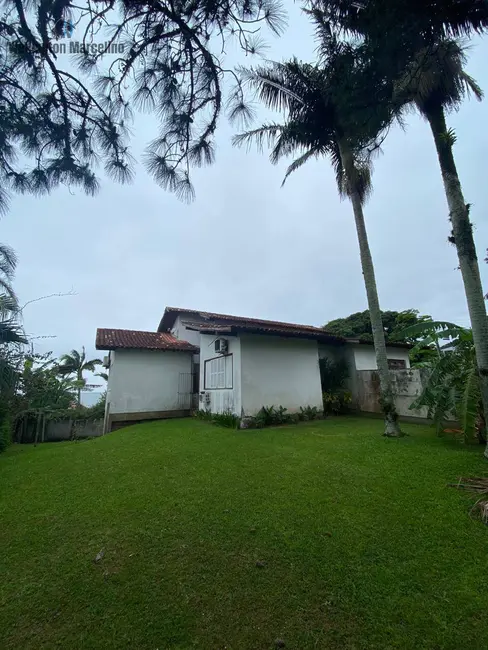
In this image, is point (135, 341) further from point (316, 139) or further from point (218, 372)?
point (316, 139)

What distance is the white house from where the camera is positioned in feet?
32.7

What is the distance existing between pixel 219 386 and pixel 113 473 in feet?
19.5

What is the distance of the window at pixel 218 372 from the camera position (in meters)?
10.5

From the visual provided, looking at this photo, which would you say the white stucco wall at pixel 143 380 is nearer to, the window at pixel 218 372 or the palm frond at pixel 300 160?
the window at pixel 218 372

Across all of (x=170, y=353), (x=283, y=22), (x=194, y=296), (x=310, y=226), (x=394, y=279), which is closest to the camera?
(x=283, y=22)

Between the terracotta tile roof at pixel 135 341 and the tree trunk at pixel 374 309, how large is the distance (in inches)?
356

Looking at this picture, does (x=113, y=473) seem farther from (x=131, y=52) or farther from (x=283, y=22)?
(x=283, y=22)

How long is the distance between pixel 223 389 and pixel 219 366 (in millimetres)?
961

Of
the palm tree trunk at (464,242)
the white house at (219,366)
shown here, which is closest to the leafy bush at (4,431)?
the white house at (219,366)

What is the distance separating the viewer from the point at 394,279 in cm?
2003

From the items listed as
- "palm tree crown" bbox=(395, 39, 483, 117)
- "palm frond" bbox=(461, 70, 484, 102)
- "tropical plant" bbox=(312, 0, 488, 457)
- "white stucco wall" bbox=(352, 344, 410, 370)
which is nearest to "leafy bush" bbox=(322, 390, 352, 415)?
"white stucco wall" bbox=(352, 344, 410, 370)

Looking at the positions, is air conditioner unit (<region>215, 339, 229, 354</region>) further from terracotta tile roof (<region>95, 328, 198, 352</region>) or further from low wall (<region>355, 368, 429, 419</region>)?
low wall (<region>355, 368, 429, 419</region>)

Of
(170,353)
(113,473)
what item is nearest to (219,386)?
(170,353)

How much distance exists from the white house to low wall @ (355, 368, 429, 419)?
775 millimetres
